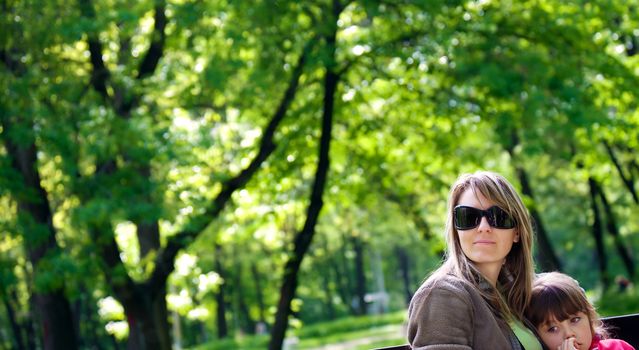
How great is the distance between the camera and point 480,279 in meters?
3.01

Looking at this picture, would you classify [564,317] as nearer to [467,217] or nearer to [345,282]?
[467,217]

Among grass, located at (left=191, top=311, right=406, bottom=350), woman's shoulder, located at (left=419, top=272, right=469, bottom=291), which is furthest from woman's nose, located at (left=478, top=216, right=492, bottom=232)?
grass, located at (left=191, top=311, right=406, bottom=350)

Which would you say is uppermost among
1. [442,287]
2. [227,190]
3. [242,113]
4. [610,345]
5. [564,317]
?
[242,113]

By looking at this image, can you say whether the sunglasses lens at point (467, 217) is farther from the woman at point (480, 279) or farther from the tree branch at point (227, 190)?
the tree branch at point (227, 190)

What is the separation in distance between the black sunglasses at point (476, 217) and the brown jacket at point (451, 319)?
22 centimetres

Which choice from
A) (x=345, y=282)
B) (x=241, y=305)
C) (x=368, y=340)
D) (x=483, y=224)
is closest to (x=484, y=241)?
(x=483, y=224)

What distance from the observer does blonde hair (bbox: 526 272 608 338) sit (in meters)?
3.22

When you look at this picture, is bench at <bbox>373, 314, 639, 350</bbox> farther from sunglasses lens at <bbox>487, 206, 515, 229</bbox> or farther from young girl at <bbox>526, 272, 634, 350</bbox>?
sunglasses lens at <bbox>487, 206, 515, 229</bbox>

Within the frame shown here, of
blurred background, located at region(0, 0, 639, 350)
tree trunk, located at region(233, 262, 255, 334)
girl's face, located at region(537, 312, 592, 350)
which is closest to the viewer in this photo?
girl's face, located at region(537, 312, 592, 350)

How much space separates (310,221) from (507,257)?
9827mm

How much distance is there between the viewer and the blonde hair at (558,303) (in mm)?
3219

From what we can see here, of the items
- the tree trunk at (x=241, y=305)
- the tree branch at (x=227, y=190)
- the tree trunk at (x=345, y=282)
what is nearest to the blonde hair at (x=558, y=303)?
the tree branch at (x=227, y=190)

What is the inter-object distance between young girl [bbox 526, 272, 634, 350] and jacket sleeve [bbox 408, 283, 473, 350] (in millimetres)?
534

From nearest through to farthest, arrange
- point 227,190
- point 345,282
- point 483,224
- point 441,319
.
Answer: point 441,319
point 483,224
point 227,190
point 345,282
